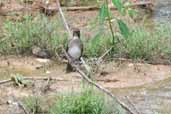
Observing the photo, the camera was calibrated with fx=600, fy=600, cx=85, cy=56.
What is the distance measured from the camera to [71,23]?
9211 mm

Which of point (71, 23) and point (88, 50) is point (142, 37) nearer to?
point (88, 50)

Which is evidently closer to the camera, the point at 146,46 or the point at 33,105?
the point at 33,105

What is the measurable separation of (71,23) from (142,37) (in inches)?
82.4

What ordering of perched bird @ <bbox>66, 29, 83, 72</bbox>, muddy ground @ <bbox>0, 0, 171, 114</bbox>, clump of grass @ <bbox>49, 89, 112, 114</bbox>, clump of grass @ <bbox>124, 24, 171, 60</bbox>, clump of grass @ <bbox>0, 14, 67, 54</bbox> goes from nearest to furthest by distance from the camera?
clump of grass @ <bbox>49, 89, 112, 114</bbox> < muddy ground @ <bbox>0, 0, 171, 114</bbox> < perched bird @ <bbox>66, 29, 83, 72</bbox> < clump of grass @ <bbox>124, 24, 171, 60</bbox> < clump of grass @ <bbox>0, 14, 67, 54</bbox>

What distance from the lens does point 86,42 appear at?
761cm

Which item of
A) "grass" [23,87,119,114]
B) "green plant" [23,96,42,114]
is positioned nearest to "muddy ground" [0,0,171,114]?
"green plant" [23,96,42,114]

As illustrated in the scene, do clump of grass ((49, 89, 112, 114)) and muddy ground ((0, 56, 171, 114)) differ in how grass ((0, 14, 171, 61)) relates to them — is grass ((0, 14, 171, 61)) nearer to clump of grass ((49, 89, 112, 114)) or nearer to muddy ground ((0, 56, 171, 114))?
muddy ground ((0, 56, 171, 114))

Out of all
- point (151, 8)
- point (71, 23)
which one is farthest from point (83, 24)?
point (151, 8)

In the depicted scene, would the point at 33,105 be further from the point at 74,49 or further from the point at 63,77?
the point at 74,49

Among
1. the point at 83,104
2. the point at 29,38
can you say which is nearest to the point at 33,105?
the point at 83,104

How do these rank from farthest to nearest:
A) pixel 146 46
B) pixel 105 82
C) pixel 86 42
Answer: pixel 86 42 → pixel 146 46 → pixel 105 82

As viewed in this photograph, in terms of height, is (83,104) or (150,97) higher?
(83,104)

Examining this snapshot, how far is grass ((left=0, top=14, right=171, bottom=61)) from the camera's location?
23.8 ft

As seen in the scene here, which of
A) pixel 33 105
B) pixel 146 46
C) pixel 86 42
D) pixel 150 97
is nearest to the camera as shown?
pixel 33 105
